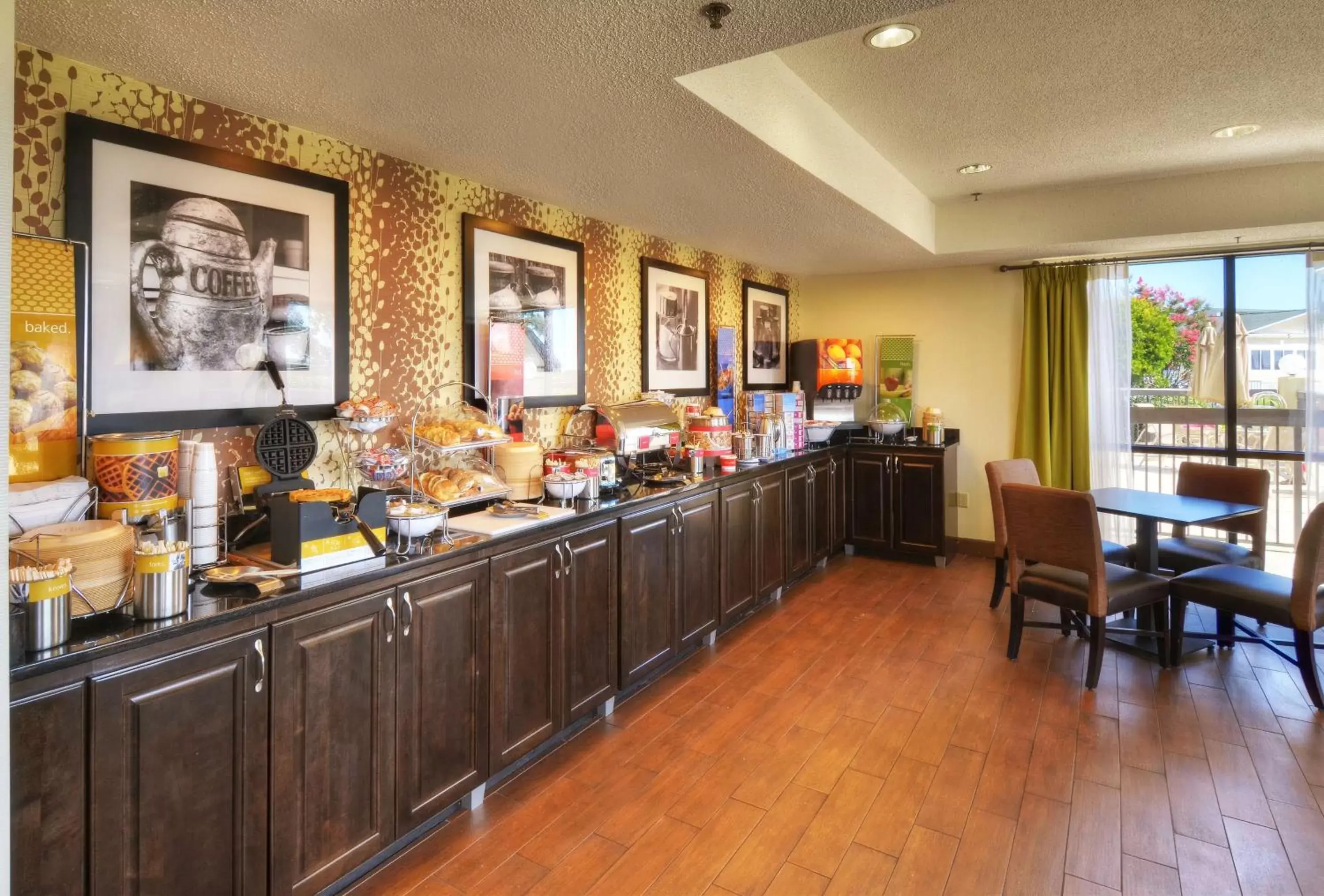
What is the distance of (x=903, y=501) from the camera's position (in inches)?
214

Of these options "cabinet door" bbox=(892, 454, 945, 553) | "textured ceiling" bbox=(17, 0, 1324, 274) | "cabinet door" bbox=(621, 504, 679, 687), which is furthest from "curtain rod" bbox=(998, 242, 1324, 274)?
"cabinet door" bbox=(621, 504, 679, 687)

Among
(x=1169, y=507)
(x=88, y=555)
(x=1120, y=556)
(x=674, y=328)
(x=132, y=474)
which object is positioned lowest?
A: (x=1120, y=556)

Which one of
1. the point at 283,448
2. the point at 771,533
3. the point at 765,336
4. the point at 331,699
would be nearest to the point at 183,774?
the point at 331,699

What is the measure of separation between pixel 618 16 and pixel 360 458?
5.36 ft

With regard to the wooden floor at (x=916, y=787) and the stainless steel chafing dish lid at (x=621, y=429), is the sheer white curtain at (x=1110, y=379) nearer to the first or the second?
the wooden floor at (x=916, y=787)

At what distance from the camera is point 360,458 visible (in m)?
2.48

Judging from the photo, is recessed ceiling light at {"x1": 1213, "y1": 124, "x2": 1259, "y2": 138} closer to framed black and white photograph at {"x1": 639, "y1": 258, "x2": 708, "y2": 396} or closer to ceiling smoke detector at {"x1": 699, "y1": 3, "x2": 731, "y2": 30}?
framed black and white photograph at {"x1": 639, "y1": 258, "x2": 708, "y2": 396}

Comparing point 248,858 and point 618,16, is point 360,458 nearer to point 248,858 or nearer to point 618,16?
point 248,858

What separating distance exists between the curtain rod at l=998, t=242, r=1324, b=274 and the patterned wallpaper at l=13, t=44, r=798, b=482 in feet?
10.6

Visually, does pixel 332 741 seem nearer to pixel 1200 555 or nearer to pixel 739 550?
pixel 739 550

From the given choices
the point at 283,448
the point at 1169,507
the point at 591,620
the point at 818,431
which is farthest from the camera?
the point at 818,431

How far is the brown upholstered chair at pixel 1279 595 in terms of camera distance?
3.03m

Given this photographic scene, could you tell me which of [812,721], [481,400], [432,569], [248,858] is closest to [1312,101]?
[812,721]

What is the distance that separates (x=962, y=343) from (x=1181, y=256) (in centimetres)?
150
